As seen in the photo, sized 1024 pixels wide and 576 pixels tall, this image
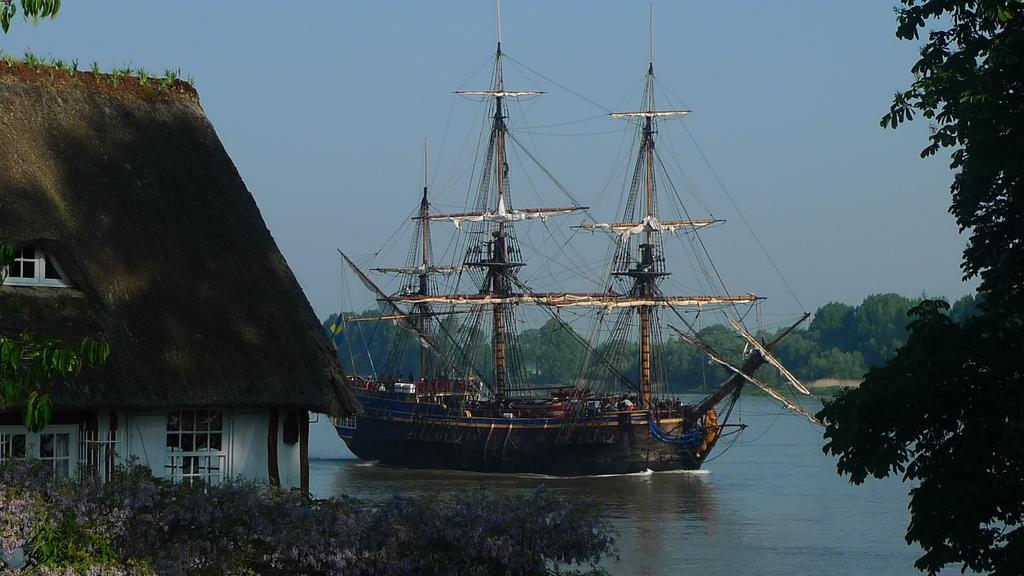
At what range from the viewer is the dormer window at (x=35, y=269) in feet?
61.7

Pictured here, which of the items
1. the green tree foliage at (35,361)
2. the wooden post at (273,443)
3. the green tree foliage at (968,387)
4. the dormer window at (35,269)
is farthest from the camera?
the wooden post at (273,443)

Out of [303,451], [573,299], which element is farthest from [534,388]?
[303,451]

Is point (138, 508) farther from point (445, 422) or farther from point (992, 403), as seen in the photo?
point (445, 422)

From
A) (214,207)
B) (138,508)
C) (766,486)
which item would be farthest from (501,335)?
(138,508)

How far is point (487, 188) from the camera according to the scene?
7919 cm

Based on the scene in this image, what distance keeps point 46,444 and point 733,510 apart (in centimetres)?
3456

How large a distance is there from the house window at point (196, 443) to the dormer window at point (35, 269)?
2.35 meters

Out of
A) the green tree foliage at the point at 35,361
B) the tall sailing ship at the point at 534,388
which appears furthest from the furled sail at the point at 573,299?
the green tree foliage at the point at 35,361

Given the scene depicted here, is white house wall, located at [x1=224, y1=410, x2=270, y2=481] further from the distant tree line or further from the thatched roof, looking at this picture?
the distant tree line

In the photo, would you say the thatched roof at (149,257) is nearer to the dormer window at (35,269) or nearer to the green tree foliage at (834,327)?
the dormer window at (35,269)

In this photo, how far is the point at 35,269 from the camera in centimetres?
1891

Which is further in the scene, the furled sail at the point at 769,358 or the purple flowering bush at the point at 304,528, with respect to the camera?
the furled sail at the point at 769,358

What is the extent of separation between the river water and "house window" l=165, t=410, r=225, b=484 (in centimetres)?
644

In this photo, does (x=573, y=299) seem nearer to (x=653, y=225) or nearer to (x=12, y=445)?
(x=653, y=225)
